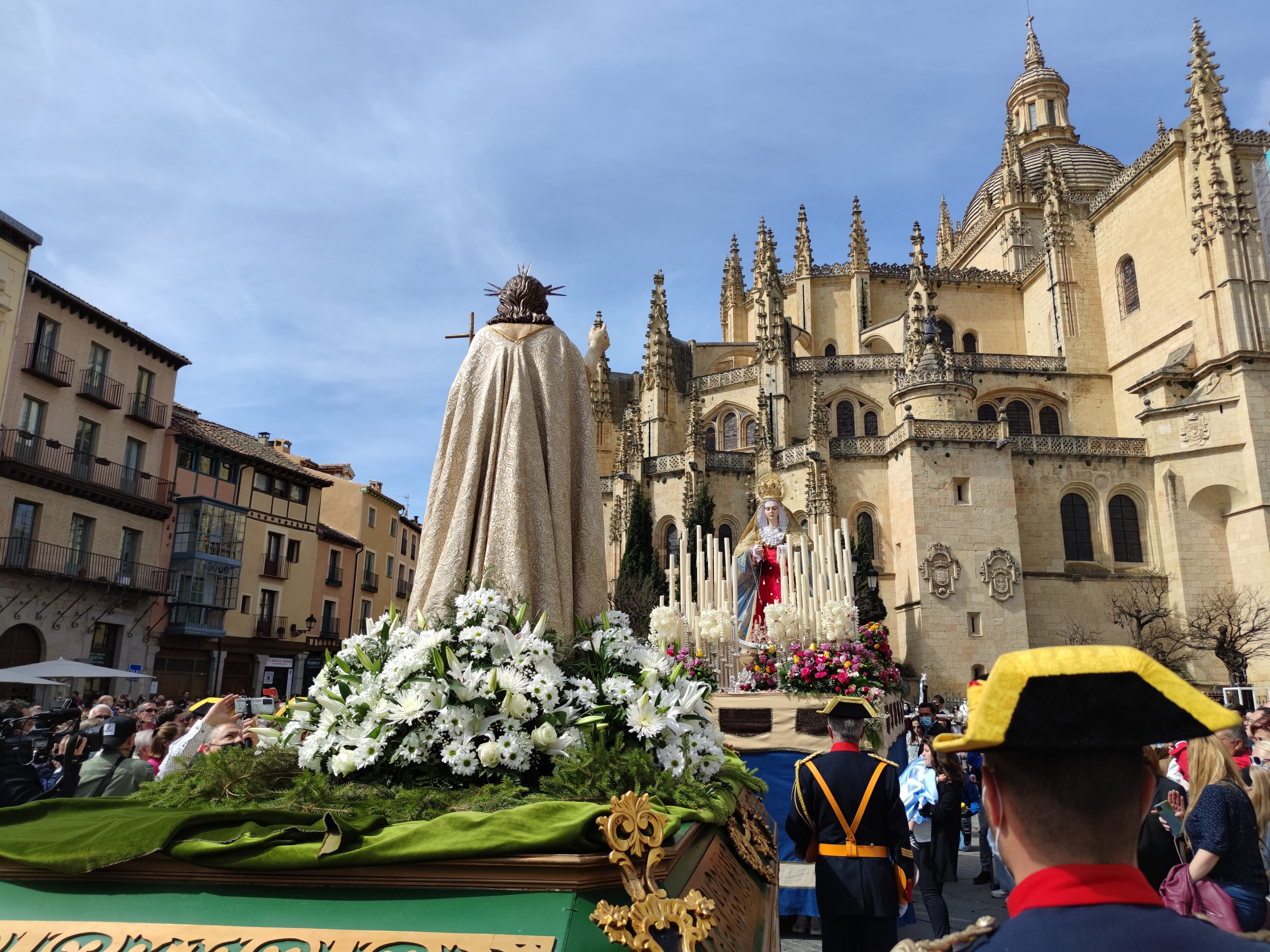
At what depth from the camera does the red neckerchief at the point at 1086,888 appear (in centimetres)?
134

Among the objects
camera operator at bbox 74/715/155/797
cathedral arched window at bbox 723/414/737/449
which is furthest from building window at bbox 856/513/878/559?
camera operator at bbox 74/715/155/797

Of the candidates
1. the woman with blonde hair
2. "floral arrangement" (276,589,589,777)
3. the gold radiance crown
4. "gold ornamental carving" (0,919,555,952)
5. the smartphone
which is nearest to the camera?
"gold ornamental carving" (0,919,555,952)

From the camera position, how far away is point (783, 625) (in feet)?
31.1

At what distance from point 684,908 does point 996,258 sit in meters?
49.1

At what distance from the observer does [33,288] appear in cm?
2256

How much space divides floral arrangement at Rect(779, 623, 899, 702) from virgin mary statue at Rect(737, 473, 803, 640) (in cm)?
294

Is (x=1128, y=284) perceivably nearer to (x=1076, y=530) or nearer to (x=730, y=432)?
(x=1076, y=530)

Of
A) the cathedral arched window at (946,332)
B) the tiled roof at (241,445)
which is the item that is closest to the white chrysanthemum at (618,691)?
the tiled roof at (241,445)

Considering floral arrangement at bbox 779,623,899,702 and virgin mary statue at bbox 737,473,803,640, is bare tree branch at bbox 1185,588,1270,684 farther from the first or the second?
floral arrangement at bbox 779,623,899,702

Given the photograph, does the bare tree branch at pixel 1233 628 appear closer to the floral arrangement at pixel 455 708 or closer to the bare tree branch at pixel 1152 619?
the bare tree branch at pixel 1152 619

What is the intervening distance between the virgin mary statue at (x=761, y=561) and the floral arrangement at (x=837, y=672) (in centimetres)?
294

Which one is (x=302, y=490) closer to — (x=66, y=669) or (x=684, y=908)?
(x=66, y=669)

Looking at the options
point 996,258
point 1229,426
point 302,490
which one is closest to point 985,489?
point 1229,426

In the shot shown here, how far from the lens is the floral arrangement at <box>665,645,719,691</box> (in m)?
7.90
